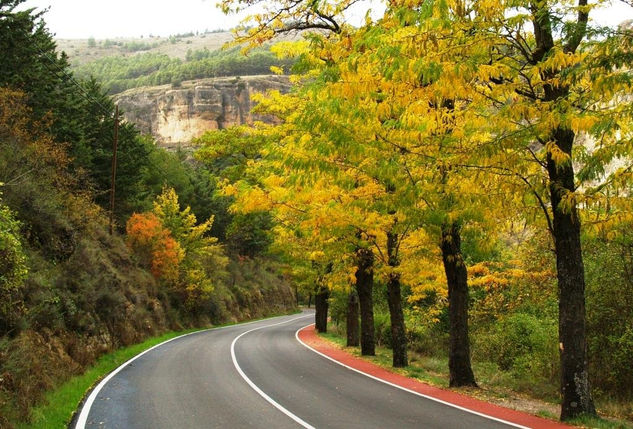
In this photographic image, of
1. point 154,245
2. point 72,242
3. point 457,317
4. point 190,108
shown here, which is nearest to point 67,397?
point 72,242

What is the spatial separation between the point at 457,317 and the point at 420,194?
543cm

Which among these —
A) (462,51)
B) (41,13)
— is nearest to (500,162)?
(462,51)

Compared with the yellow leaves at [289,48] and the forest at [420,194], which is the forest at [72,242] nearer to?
the forest at [420,194]

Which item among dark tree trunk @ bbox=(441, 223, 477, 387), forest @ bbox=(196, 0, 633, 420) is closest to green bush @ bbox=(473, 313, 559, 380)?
forest @ bbox=(196, 0, 633, 420)

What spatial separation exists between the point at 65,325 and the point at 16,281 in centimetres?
659

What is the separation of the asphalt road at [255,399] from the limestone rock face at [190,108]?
289 ft

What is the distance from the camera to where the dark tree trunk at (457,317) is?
1233cm

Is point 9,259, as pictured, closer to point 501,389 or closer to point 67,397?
point 67,397

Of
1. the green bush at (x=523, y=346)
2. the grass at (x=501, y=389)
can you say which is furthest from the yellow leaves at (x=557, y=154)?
the green bush at (x=523, y=346)

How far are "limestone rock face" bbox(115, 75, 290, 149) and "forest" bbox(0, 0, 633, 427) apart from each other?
75174 mm

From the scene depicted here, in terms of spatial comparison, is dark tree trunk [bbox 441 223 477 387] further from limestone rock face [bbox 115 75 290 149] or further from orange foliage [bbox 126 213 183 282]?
limestone rock face [bbox 115 75 290 149]

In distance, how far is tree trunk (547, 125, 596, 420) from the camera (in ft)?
27.9

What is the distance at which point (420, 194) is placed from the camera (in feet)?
27.8

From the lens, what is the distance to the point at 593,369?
39.8ft
